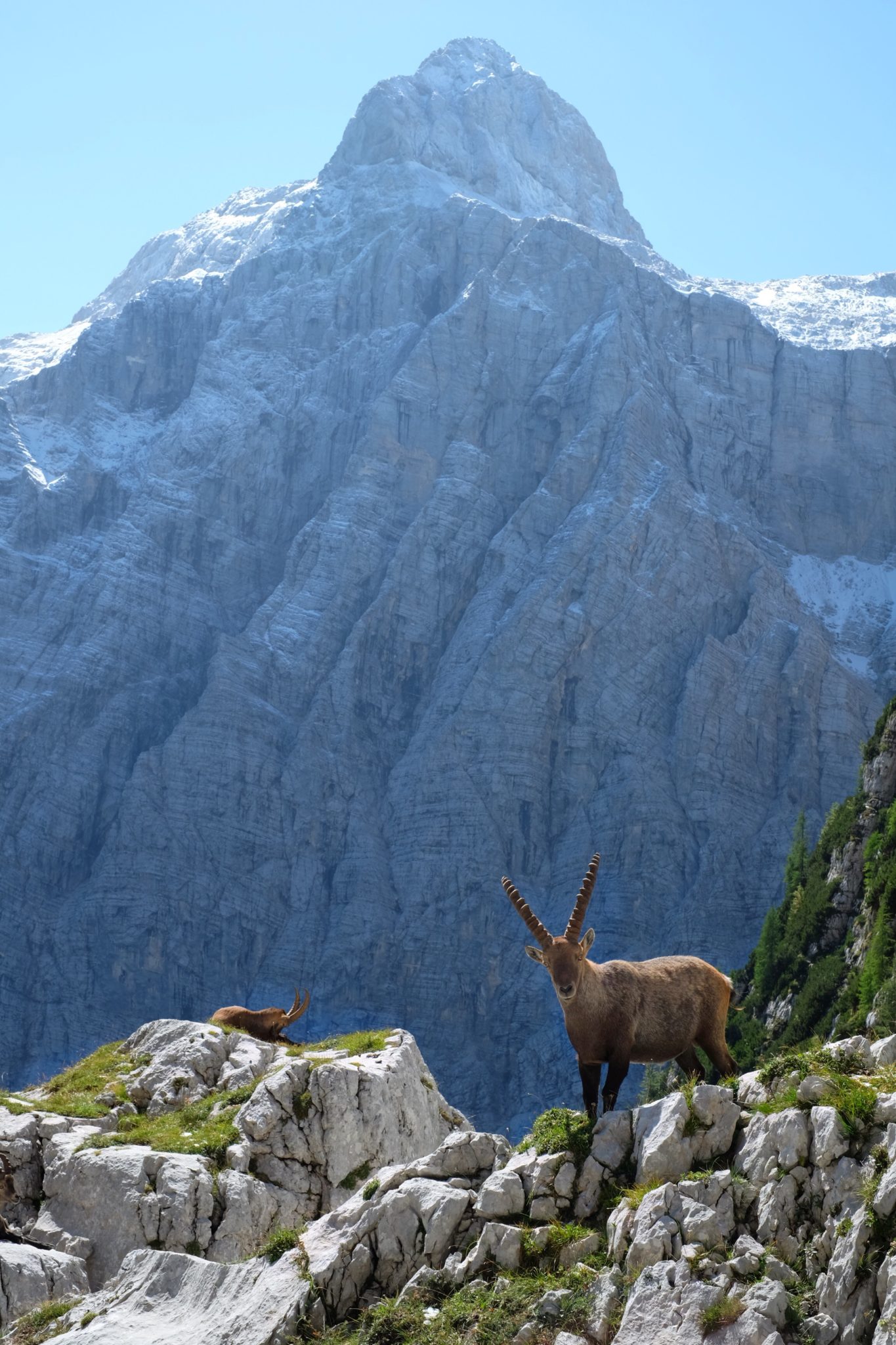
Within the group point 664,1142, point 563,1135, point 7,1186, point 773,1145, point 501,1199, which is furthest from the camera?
point 7,1186

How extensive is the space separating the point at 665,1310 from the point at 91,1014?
518 feet

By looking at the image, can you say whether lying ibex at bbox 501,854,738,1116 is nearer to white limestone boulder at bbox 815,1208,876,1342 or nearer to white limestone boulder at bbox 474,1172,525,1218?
white limestone boulder at bbox 474,1172,525,1218

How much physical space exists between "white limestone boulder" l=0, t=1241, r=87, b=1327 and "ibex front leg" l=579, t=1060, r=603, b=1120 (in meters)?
7.61

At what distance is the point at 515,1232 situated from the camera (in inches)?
608

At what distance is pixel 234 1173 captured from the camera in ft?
75.5

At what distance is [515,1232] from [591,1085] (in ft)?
9.06

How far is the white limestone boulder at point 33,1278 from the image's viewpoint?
1941 centimetres

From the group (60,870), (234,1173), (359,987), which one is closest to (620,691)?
(359,987)

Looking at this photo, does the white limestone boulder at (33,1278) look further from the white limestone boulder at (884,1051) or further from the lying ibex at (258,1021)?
the white limestone boulder at (884,1051)

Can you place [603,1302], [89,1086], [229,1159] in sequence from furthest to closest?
[89,1086], [229,1159], [603,1302]

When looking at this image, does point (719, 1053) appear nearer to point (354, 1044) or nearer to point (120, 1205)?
point (120, 1205)

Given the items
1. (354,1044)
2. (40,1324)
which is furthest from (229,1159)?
(40,1324)

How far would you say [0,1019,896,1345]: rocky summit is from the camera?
13.3m

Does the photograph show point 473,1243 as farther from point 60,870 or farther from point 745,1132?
point 60,870
